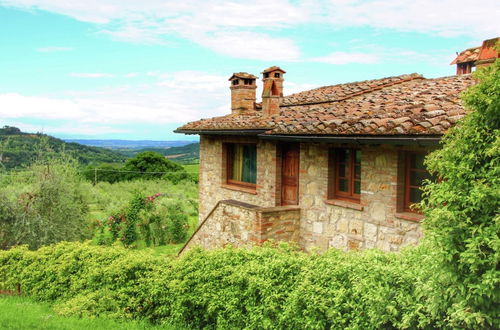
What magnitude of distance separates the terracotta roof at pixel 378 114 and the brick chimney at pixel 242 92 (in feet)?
5.10

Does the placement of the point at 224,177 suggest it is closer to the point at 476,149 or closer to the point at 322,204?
the point at 322,204

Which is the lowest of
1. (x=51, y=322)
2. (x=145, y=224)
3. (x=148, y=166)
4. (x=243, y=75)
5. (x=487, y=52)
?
(x=145, y=224)

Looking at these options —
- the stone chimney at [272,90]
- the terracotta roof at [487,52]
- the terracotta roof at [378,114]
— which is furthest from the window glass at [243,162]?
the terracotta roof at [487,52]

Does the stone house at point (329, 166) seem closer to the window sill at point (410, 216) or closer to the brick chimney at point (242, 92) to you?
the window sill at point (410, 216)

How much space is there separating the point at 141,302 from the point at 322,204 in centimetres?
451

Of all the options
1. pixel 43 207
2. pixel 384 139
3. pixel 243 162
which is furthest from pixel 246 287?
pixel 43 207

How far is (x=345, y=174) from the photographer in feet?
32.3

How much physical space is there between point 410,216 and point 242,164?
5.86 metres

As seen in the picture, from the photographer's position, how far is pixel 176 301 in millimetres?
6816

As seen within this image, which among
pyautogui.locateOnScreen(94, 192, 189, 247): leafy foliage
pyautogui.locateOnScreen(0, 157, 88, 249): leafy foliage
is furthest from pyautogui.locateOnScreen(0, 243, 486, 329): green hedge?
pyautogui.locateOnScreen(94, 192, 189, 247): leafy foliage

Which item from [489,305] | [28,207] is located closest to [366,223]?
[489,305]

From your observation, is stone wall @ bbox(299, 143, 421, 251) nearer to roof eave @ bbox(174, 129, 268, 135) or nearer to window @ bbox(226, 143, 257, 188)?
roof eave @ bbox(174, 129, 268, 135)

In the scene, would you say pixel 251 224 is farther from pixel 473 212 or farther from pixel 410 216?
pixel 473 212

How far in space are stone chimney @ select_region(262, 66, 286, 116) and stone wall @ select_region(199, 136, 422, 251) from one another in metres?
1.09
